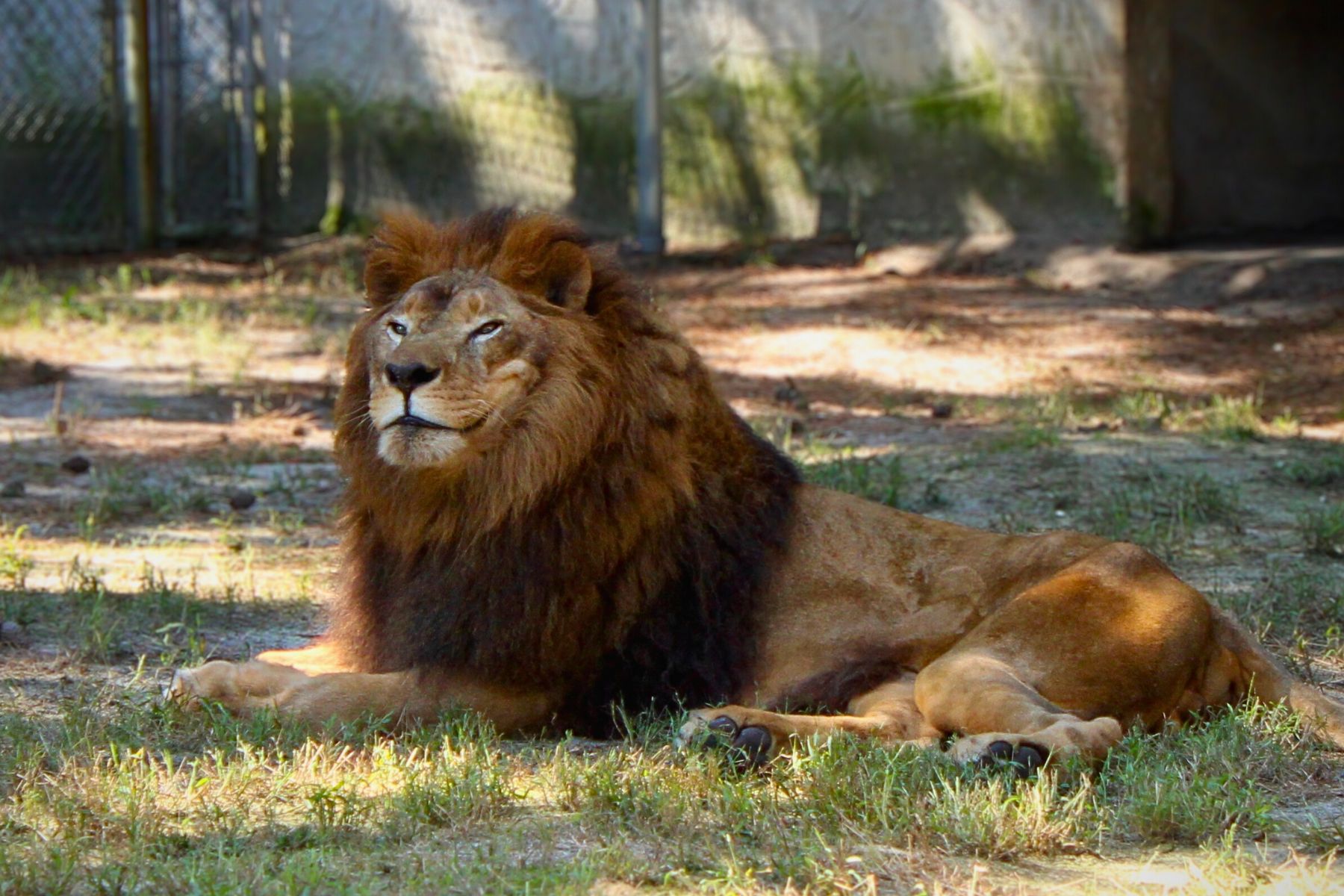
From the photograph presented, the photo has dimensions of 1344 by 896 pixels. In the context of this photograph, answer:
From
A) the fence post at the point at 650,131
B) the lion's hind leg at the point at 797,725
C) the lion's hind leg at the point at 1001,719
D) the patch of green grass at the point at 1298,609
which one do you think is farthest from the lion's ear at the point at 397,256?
the fence post at the point at 650,131

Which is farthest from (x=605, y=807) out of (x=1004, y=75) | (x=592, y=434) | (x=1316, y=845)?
(x=1004, y=75)

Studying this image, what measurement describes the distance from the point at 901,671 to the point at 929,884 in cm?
119

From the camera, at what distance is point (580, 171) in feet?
39.8

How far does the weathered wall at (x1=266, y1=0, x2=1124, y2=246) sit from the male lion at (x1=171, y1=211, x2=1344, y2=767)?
7.21 m

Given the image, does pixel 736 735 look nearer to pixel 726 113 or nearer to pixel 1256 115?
pixel 726 113

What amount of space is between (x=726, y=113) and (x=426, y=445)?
8091mm

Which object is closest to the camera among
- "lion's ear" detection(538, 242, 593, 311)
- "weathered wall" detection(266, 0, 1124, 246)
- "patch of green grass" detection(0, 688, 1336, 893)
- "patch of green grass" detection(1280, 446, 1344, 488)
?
"patch of green grass" detection(0, 688, 1336, 893)

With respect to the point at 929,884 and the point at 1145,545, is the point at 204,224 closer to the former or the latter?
the point at 1145,545

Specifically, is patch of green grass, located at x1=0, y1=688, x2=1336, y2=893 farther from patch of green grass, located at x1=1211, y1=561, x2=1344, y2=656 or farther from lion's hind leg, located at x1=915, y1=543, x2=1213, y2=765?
patch of green grass, located at x1=1211, y1=561, x2=1344, y2=656

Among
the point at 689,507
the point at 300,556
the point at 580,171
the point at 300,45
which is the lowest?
the point at 300,556

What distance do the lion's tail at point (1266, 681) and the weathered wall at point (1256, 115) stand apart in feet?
26.7

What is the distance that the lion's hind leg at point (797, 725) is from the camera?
376 cm

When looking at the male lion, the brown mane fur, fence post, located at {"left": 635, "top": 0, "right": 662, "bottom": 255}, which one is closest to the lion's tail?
the male lion

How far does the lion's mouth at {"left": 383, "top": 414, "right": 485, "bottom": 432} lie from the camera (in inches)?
158
